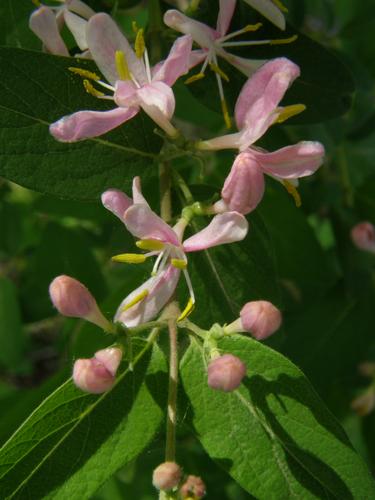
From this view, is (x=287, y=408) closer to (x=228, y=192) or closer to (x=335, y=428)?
(x=335, y=428)

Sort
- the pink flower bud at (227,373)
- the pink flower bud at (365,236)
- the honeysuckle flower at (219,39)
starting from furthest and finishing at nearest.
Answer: the pink flower bud at (365,236) → the honeysuckle flower at (219,39) → the pink flower bud at (227,373)

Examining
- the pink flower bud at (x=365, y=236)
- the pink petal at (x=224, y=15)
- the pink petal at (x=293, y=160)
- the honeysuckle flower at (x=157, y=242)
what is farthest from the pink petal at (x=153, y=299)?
the pink flower bud at (x=365, y=236)

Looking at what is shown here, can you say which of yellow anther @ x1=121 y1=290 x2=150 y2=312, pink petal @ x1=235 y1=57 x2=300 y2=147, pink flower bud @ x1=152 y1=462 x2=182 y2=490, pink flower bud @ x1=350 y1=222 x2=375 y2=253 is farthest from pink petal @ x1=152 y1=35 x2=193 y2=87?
pink flower bud @ x1=350 y1=222 x2=375 y2=253

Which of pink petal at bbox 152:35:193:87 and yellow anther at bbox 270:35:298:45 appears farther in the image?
yellow anther at bbox 270:35:298:45

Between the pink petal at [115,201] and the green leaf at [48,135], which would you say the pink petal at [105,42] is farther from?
the pink petal at [115,201]

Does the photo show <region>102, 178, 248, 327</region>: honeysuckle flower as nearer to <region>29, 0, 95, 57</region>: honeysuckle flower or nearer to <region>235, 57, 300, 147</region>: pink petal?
<region>235, 57, 300, 147</region>: pink petal

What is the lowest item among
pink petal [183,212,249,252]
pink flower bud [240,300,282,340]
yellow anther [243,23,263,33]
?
pink flower bud [240,300,282,340]

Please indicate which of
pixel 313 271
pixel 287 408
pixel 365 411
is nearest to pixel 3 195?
pixel 313 271
